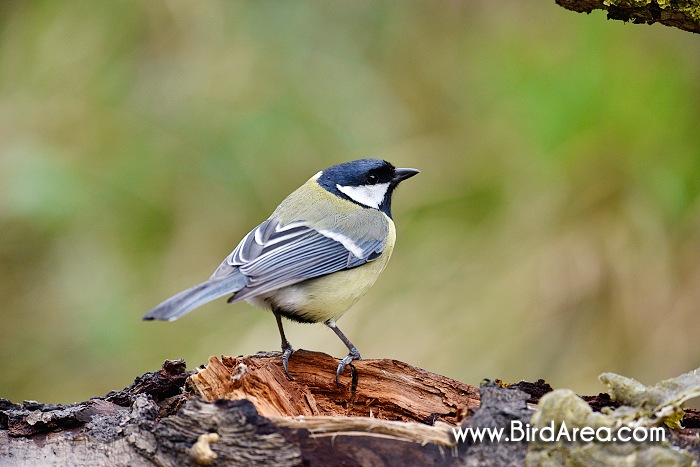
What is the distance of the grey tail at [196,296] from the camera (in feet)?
6.50

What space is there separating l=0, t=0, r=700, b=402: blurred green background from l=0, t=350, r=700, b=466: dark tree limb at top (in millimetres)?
1527

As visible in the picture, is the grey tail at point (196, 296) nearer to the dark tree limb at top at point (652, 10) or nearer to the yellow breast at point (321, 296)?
the yellow breast at point (321, 296)

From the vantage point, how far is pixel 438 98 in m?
4.55

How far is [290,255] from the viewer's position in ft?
8.57

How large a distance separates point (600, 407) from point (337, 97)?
2.79 m

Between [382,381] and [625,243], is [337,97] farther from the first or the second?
[382,381]

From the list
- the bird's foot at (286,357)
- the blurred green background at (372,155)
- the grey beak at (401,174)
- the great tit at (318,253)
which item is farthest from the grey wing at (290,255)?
the blurred green background at (372,155)

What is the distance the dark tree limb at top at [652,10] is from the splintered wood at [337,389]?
1.21 metres

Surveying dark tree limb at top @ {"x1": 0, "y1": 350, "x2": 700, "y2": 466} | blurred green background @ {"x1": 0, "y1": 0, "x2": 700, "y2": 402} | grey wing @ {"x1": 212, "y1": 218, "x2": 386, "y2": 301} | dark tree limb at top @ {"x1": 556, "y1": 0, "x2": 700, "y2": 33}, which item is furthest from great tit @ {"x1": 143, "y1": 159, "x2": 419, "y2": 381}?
dark tree limb at top @ {"x1": 556, "y1": 0, "x2": 700, "y2": 33}

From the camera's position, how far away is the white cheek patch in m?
3.12

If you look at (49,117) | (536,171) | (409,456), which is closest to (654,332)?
(536,171)

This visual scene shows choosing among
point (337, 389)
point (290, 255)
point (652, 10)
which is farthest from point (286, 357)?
point (652, 10)

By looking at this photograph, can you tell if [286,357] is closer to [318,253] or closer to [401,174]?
[318,253]

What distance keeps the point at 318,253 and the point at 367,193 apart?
1.78 ft
